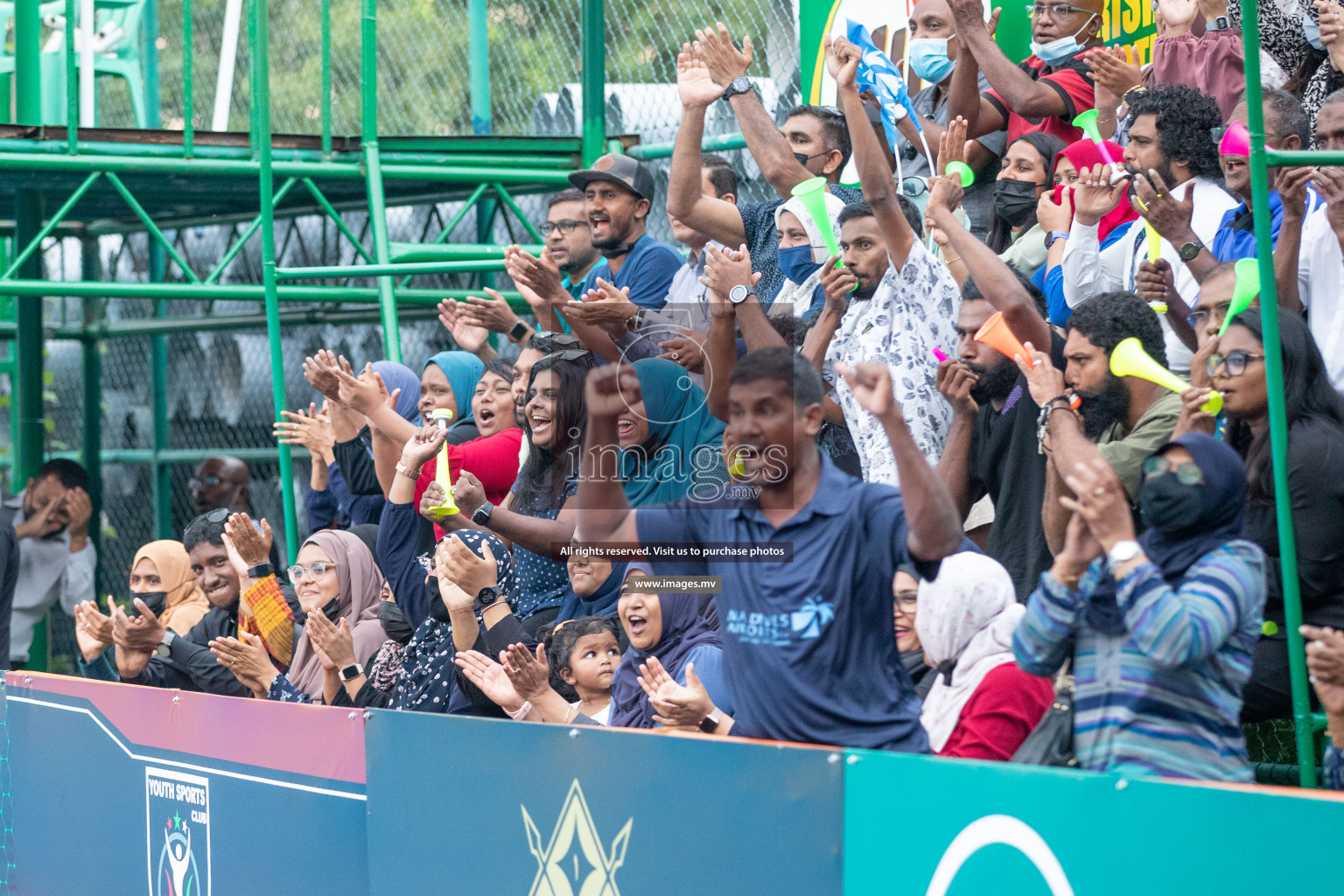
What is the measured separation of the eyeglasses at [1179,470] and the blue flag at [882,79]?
2.92m

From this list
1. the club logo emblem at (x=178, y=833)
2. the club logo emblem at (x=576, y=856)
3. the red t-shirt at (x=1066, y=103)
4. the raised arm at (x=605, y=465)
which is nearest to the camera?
the club logo emblem at (x=576, y=856)

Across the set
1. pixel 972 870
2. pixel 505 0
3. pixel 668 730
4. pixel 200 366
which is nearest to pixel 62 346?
pixel 200 366

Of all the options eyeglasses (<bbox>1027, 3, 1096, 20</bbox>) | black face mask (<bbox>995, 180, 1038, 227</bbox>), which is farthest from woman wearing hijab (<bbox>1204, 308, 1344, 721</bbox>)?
eyeglasses (<bbox>1027, 3, 1096, 20</bbox>)

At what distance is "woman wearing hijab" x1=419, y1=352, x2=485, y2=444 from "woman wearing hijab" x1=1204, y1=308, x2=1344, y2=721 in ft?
11.0

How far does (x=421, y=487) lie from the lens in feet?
19.0

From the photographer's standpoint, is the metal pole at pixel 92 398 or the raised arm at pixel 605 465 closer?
the raised arm at pixel 605 465

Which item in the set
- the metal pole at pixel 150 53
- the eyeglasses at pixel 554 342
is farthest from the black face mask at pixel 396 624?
the metal pole at pixel 150 53

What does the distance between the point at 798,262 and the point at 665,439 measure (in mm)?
1036

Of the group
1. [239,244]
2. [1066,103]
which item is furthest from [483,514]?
[239,244]

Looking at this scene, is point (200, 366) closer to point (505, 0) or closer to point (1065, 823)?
point (505, 0)

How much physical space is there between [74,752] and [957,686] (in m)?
4.05

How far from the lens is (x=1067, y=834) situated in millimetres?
2963

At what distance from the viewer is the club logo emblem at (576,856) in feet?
12.9

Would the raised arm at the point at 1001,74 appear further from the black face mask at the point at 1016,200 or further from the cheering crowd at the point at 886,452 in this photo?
the black face mask at the point at 1016,200
